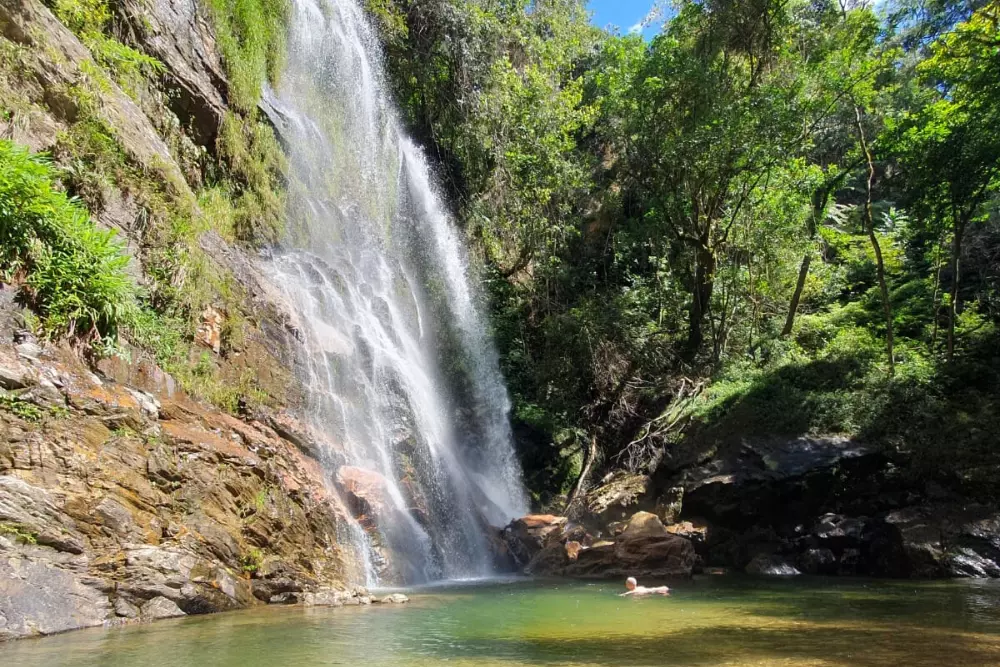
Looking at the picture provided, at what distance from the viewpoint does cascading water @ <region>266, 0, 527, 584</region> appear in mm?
13031

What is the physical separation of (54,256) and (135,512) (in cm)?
325

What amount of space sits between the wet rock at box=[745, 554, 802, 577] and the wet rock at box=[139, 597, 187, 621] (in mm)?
10308

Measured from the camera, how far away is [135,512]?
748cm

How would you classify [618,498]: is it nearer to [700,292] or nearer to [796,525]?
[796,525]

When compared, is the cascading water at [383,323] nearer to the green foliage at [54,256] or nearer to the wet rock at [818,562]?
the green foliage at [54,256]

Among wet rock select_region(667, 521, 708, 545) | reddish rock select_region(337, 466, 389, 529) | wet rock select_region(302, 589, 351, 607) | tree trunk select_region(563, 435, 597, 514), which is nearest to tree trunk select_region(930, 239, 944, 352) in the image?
wet rock select_region(667, 521, 708, 545)

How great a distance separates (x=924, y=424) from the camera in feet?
44.1

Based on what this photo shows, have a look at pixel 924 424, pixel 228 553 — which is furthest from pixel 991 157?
pixel 228 553

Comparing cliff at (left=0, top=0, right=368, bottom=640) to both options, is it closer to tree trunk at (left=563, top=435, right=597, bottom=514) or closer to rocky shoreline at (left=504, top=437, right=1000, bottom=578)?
rocky shoreline at (left=504, top=437, right=1000, bottom=578)

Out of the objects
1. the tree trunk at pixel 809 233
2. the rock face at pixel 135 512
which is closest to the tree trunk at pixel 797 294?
the tree trunk at pixel 809 233

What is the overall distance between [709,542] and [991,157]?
9.88 m

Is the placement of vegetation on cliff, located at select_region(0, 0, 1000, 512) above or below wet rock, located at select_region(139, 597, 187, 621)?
above

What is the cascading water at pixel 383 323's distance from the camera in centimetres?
1303

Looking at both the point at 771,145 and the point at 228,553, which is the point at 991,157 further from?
the point at 228,553
